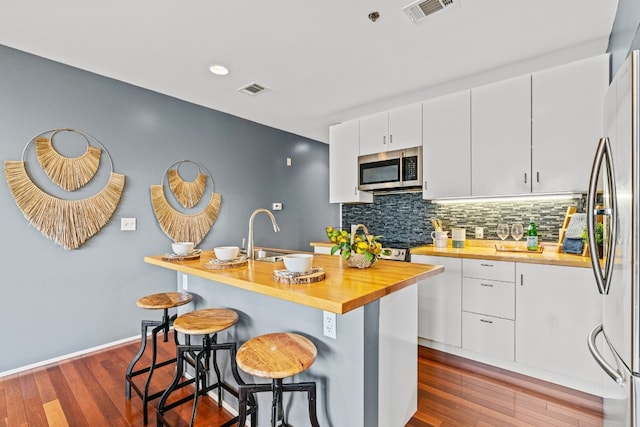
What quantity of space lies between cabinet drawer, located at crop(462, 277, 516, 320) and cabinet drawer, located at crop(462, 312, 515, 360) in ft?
0.18

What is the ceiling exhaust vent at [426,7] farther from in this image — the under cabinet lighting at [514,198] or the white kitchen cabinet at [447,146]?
the under cabinet lighting at [514,198]

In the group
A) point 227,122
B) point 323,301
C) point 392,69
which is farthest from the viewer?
point 227,122

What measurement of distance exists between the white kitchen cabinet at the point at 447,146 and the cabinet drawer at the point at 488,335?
3.70ft

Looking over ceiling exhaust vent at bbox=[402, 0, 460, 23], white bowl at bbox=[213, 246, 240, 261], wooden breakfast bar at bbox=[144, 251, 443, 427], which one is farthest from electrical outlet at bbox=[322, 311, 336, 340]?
ceiling exhaust vent at bbox=[402, 0, 460, 23]

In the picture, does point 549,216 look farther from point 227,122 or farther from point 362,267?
point 227,122

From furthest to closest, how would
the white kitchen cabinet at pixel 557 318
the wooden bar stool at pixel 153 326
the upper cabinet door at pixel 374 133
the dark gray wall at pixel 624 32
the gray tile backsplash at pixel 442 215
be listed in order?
the upper cabinet door at pixel 374 133 → the gray tile backsplash at pixel 442 215 → the white kitchen cabinet at pixel 557 318 → the wooden bar stool at pixel 153 326 → the dark gray wall at pixel 624 32

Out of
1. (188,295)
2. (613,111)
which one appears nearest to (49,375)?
(188,295)

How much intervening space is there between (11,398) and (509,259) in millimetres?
3657

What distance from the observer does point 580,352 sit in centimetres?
209

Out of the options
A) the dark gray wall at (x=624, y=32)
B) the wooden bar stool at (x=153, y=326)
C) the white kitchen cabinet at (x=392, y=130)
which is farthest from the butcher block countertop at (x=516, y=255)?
the wooden bar stool at (x=153, y=326)

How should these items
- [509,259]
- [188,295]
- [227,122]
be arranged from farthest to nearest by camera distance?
[227,122] < [509,259] < [188,295]

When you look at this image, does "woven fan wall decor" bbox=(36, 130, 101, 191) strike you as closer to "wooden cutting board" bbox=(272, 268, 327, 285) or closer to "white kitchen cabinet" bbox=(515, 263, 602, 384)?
"wooden cutting board" bbox=(272, 268, 327, 285)

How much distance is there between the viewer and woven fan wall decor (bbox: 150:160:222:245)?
10.3ft

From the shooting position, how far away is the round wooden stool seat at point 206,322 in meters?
1.60
